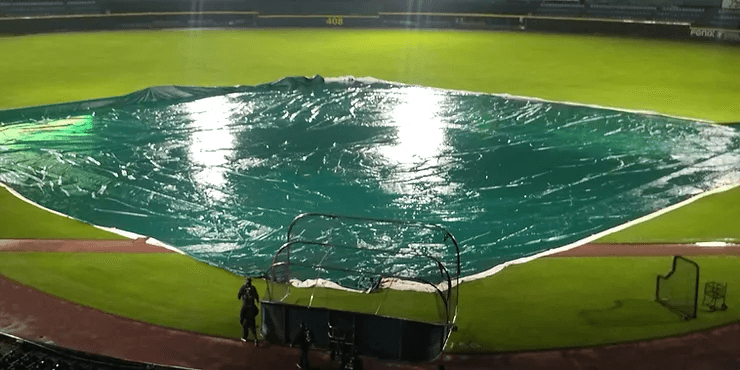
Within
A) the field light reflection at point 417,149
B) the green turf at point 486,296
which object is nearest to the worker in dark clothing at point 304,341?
the green turf at point 486,296

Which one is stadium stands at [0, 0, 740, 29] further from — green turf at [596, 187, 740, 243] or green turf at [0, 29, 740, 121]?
green turf at [596, 187, 740, 243]

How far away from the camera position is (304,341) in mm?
8688

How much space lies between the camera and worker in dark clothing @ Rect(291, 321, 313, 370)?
8688 millimetres

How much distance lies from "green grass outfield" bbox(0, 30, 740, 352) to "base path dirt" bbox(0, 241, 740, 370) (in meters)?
0.29

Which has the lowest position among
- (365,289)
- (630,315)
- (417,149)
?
(365,289)

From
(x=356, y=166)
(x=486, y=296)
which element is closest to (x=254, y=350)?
(x=486, y=296)

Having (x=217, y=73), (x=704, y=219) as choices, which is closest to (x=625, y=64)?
(x=217, y=73)

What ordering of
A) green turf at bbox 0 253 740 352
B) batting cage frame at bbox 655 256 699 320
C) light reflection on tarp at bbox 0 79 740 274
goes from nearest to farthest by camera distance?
green turf at bbox 0 253 740 352 < batting cage frame at bbox 655 256 699 320 < light reflection on tarp at bbox 0 79 740 274

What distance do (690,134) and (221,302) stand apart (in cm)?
1356

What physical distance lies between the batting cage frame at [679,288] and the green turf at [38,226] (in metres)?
8.69

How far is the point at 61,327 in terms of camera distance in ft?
33.1

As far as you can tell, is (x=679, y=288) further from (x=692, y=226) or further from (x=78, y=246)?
(x=78, y=246)

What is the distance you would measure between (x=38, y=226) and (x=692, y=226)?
11.6 meters

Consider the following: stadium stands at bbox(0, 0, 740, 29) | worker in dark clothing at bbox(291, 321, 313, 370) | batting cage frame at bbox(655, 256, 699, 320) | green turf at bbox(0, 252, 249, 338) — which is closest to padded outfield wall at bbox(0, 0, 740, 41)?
stadium stands at bbox(0, 0, 740, 29)
